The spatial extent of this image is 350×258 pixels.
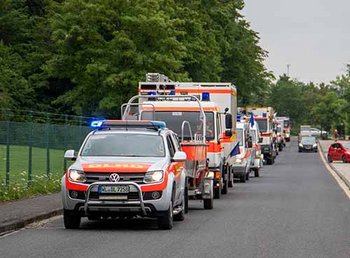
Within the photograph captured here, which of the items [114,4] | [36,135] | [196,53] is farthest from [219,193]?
[196,53]

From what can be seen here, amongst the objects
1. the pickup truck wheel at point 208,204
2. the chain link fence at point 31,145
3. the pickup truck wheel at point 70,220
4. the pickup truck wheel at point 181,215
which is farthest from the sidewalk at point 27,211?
the pickup truck wheel at point 208,204

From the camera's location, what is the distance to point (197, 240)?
16.1 meters

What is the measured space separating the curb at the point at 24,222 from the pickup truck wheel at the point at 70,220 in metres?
0.88

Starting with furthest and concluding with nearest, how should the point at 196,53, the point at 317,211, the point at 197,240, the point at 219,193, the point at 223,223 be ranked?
1. the point at 196,53
2. the point at 219,193
3. the point at 317,211
4. the point at 223,223
5. the point at 197,240

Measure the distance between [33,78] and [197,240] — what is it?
175 ft

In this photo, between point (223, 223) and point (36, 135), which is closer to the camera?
point (223, 223)

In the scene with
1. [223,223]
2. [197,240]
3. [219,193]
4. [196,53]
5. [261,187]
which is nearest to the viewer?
[197,240]

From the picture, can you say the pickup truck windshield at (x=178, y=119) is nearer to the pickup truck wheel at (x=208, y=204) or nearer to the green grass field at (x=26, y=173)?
the pickup truck wheel at (x=208, y=204)

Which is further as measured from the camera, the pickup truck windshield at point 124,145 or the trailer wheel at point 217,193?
the trailer wheel at point 217,193

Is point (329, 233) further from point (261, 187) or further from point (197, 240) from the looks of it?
point (261, 187)

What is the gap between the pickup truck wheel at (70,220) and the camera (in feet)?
58.7

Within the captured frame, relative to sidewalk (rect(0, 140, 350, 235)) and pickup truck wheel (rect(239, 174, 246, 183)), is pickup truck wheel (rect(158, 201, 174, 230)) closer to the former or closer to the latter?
sidewalk (rect(0, 140, 350, 235))

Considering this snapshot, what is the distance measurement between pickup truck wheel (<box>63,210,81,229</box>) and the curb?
88 centimetres

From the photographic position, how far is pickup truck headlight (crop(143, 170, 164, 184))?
57.3 ft
